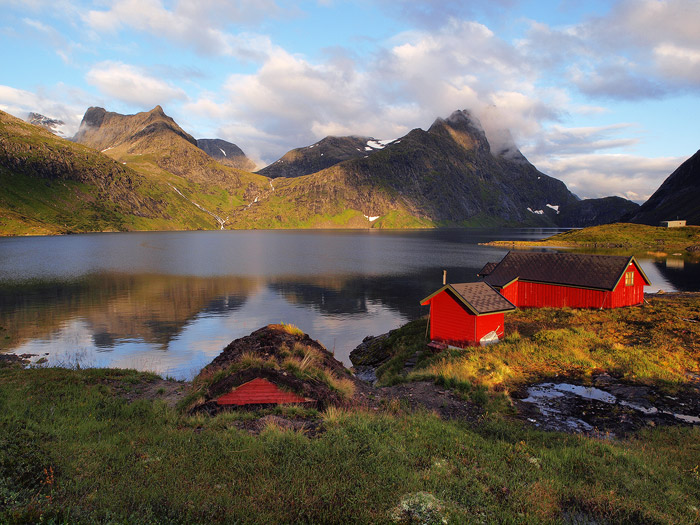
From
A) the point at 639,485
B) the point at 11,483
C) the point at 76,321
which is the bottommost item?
the point at 76,321

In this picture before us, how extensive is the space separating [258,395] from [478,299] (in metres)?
20.4

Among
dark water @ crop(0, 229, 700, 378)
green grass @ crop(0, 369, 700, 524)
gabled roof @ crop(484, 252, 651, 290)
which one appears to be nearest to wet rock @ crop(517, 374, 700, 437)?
green grass @ crop(0, 369, 700, 524)

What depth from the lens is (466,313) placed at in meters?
29.2

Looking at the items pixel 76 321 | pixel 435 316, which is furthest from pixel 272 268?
pixel 435 316

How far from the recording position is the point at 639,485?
9.58 meters

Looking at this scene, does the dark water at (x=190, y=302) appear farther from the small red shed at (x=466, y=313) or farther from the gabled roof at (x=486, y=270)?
the small red shed at (x=466, y=313)

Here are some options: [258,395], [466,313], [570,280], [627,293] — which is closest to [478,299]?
[466,313]

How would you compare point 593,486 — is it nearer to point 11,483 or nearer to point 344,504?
point 344,504

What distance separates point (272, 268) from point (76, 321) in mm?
48816

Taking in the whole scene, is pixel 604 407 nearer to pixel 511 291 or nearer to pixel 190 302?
pixel 511 291

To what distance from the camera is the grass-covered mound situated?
1545 cm

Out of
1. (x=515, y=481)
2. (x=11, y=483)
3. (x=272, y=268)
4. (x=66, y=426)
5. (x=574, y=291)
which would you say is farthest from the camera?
(x=272, y=268)

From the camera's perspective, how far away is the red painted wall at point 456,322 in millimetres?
28906

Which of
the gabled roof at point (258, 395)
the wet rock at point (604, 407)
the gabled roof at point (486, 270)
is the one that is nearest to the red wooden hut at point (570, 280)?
the gabled roof at point (486, 270)
